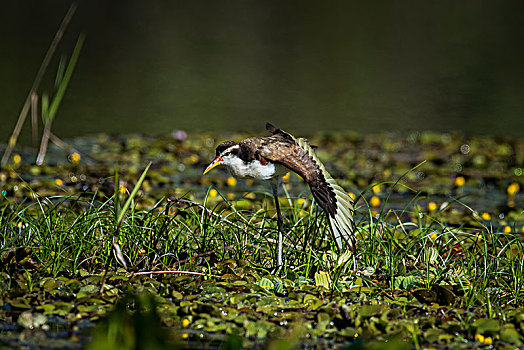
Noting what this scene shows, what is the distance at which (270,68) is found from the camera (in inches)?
629

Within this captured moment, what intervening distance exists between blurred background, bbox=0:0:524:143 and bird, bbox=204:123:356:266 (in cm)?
540

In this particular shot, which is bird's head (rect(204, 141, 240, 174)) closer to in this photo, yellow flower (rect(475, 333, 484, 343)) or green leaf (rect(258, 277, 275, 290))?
green leaf (rect(258, 277, 275, 290))

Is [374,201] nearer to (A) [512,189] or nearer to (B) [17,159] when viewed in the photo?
(A) [512,189]

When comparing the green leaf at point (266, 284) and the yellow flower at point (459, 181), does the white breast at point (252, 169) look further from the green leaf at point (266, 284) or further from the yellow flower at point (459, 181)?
the yellow flower at point (459, 181)

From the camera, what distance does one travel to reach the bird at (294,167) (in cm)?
395

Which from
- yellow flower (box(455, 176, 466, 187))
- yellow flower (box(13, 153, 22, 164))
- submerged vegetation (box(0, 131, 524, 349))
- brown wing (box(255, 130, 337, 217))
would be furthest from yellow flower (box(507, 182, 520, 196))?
yellow flower (box(13, 153, 22, 164))

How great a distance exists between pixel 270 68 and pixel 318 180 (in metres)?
12.2

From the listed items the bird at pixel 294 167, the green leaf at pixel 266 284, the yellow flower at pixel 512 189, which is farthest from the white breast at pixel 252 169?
the yellow flower at pixel 512 189

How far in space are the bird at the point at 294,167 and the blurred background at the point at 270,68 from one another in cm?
540

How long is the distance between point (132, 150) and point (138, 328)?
663 centimetres

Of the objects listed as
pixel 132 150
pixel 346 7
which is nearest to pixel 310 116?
pixel 132 150

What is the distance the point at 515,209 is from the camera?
6.52 metres

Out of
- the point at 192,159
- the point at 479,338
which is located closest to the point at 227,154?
the point at 479,338

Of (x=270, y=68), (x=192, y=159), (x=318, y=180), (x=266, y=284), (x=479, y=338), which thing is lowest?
(x=479, y=338)
